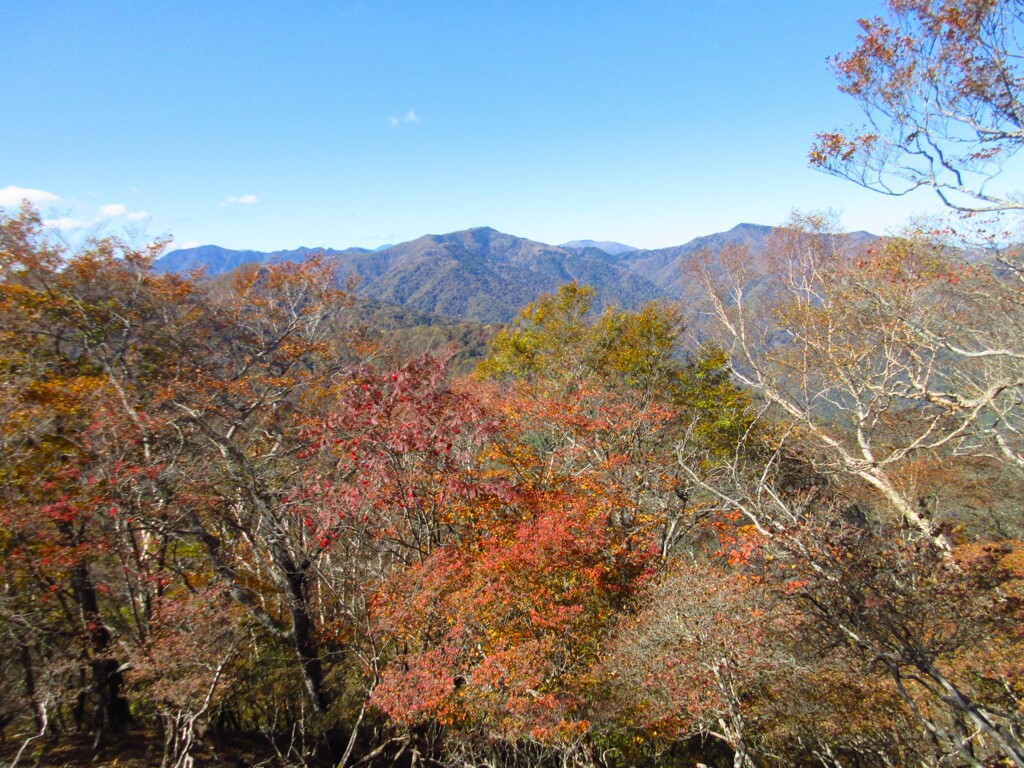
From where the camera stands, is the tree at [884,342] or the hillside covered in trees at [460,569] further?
the tree at [884,342]

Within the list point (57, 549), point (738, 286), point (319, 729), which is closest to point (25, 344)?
point (57, 549)

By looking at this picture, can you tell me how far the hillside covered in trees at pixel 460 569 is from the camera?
226 inches

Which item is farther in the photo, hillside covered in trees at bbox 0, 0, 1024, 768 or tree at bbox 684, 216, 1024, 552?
tree at bbox 684, 216, 1024, 552

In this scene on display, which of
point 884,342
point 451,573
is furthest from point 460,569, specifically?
point 884,342

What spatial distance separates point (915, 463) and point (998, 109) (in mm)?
12364

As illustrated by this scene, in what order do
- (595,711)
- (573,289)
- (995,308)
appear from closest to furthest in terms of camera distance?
(595,711) < (995,308) < (573,289)

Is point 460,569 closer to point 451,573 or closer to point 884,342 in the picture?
point 451,573

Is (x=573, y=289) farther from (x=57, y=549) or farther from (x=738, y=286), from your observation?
(x=57, y=549)

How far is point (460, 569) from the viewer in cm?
755

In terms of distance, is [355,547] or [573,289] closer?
[355,547]

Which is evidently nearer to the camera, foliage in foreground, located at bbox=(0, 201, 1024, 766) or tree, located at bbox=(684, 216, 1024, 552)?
foliage in foreground, located at bbox=(0, 201, 1024, 766)

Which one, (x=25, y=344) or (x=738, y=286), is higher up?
(x=738, y=286)

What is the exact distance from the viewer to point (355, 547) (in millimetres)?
8930

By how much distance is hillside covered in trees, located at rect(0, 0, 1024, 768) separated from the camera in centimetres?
574
